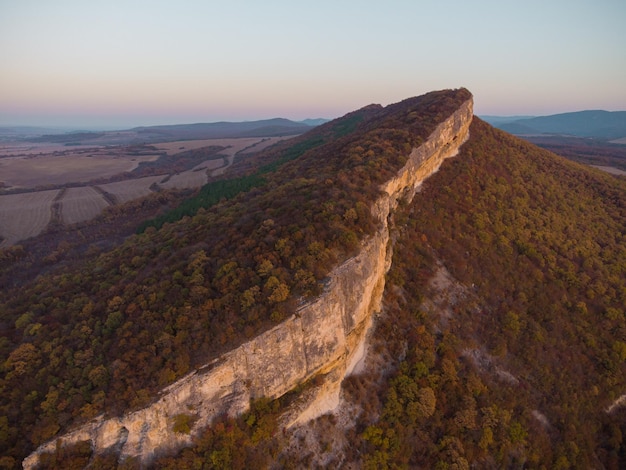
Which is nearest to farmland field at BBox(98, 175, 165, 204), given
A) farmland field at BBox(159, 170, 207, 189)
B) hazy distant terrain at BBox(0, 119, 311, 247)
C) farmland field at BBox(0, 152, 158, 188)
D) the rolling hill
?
hazy distant terrain at BBox(0, 119, 311, 247)

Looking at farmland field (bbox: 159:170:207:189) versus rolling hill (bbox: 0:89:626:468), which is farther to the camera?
farmland field (bbox: 159:170:207:189)

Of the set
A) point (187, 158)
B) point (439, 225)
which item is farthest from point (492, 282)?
point (187, 158)

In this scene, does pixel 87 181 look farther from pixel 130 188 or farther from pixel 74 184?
pixel 130 188

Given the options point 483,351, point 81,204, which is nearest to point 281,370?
point 483,351

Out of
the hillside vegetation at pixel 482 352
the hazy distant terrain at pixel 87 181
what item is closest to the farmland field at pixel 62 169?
the hazy distant terrain at pixel 87 181

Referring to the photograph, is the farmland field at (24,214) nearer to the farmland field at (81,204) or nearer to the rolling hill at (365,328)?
the farmland field at (81,204)

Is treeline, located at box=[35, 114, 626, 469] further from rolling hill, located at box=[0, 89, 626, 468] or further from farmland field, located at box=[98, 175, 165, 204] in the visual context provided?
farmland field, located at box=[98, 175, 165, 204]
